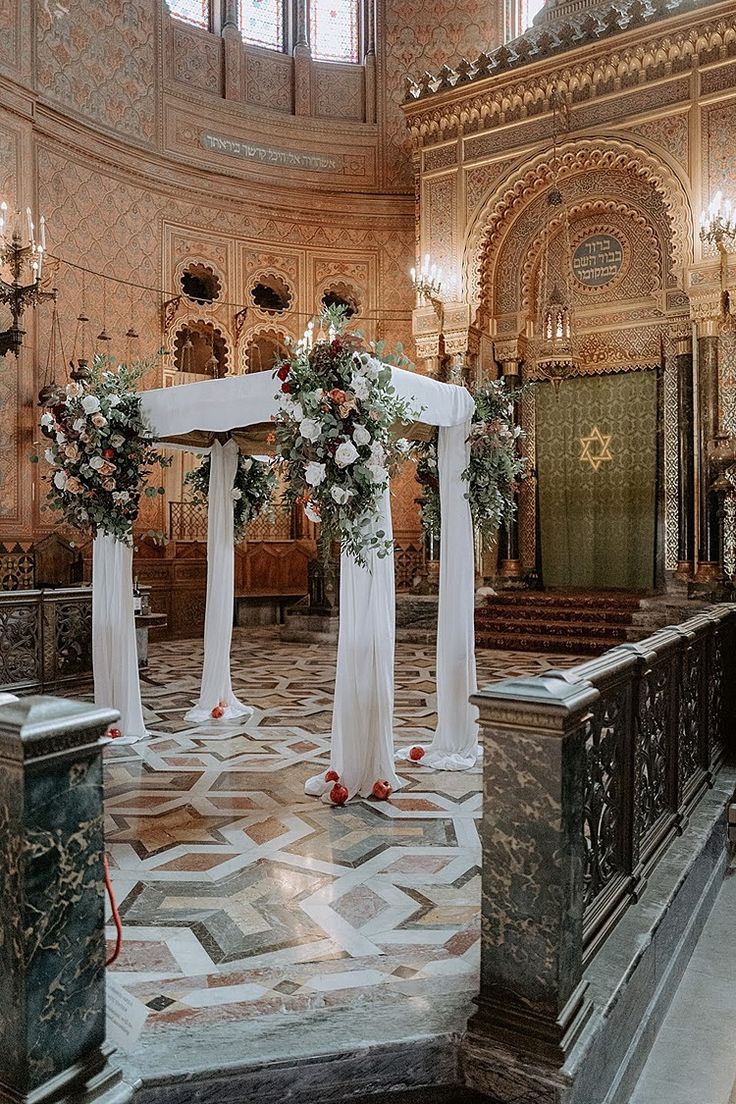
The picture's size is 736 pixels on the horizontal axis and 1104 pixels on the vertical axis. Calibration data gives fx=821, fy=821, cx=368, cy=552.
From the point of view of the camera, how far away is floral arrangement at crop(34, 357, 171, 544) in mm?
5777

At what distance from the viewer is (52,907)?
71.6 inches

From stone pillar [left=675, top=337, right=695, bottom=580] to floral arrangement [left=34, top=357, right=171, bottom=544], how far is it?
7.52m

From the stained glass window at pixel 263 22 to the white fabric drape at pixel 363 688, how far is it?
12010mm

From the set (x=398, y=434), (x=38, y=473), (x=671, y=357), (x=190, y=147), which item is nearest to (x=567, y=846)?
(x=398, y=434)

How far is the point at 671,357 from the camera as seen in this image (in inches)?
449

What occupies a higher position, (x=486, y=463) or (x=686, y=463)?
(x=686, y=463)


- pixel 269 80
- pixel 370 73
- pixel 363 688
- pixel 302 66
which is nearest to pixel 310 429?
pixel 363 688

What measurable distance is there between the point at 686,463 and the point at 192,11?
10218mm

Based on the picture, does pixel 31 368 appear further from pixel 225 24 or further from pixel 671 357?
pixel 671 357

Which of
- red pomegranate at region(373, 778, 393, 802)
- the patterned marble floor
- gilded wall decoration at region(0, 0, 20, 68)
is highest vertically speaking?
gilded wall decoration at region(0, 0, 20, 68)

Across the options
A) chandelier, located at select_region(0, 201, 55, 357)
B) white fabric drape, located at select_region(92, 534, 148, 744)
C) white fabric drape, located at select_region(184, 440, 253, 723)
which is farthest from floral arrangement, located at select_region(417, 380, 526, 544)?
chandelier, located at select_region(0, 201, 55, 357)

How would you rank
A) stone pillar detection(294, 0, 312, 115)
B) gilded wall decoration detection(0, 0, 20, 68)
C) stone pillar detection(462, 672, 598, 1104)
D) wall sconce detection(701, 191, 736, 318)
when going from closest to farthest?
stone pillar detection(462, 672, 598, 1104) < gilded wall decoration detection(0, 0, 20, 68) < wall sconce detection(701, 191, 736, 318) < stone pillar detection(294, 0, 312, 115)

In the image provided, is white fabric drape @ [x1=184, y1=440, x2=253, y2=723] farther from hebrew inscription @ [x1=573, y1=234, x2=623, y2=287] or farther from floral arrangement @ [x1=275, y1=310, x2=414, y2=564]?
hebrew inscription @ [x1=573, y1=234, x2=623, y2=287]

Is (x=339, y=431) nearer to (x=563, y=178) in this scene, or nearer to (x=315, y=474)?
(x=315, y=474)
